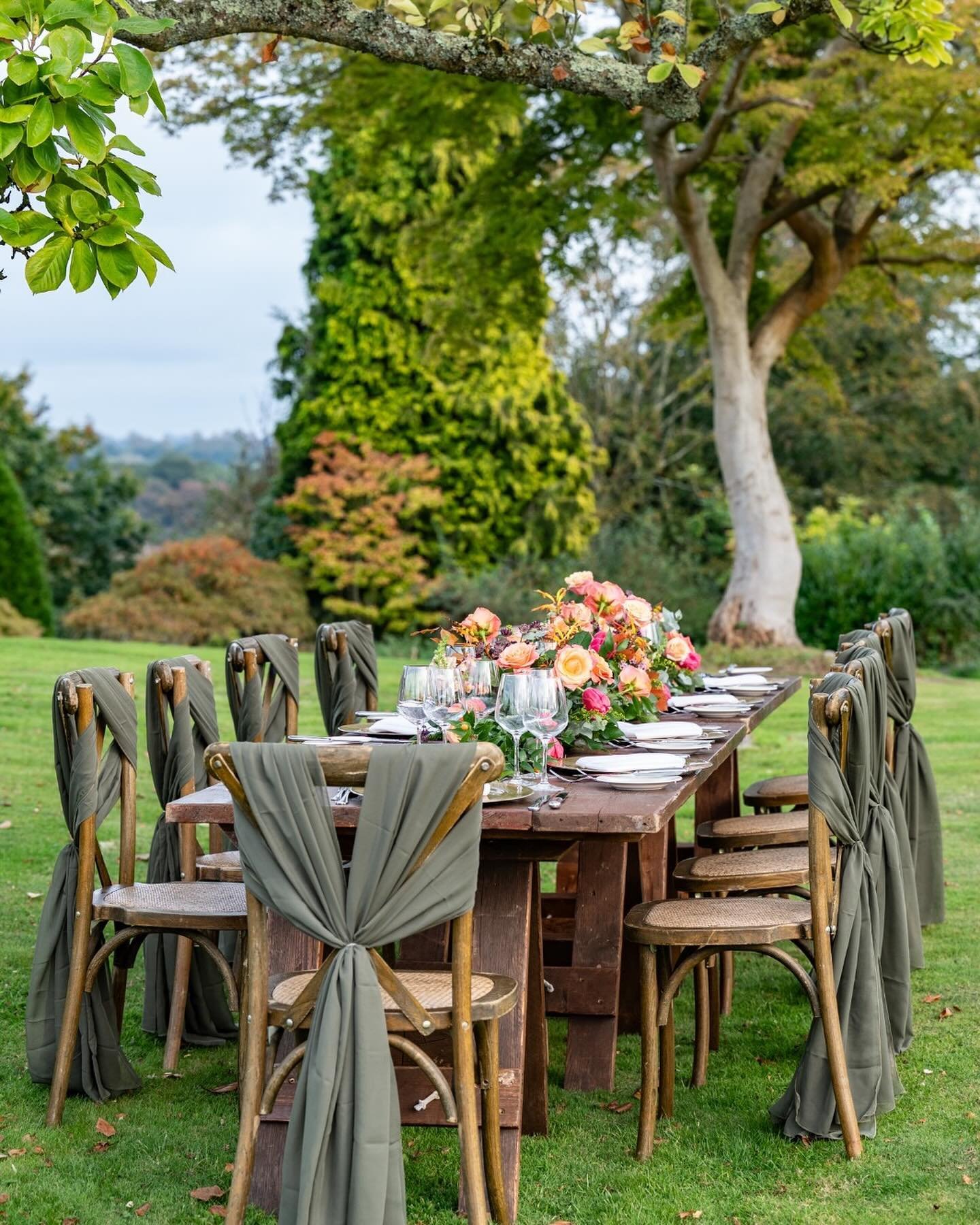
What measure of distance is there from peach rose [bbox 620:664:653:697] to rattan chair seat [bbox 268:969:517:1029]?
140 centimetres

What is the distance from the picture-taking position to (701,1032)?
13.8ft

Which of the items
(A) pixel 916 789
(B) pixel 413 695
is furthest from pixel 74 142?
(A) pixel 916 789

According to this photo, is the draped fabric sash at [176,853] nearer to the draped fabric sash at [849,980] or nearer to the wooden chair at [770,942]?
the wooden chair at [770,942]

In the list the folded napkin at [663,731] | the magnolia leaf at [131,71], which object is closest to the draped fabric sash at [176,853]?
the folded napkin at [663,731]

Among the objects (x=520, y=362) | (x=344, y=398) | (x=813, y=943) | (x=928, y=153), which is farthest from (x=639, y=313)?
(x=813, y=943)

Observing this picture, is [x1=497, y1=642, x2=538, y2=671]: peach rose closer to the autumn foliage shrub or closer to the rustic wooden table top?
the rustic wooden table top

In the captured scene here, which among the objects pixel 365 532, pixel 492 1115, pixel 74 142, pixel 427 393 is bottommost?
pixel 492 1115

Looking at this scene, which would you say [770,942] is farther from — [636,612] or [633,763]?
[636,612]

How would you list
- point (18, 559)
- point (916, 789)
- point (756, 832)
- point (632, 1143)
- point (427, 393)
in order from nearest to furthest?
point (632, 1143) → point (756, 832) → point (916, 789) → point (18, 559) → point (427, 393)

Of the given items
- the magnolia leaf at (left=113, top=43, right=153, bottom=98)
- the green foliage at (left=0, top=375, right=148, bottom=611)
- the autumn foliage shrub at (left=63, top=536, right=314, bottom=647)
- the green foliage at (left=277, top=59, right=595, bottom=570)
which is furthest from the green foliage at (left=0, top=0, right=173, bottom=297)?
the green foliage at (left=0, top=375, right=148, bottom=611)

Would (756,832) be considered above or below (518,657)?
below

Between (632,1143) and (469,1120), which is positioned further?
(632,1143)

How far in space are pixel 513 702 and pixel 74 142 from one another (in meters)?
1.67

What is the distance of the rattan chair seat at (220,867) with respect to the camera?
13.7 feet
